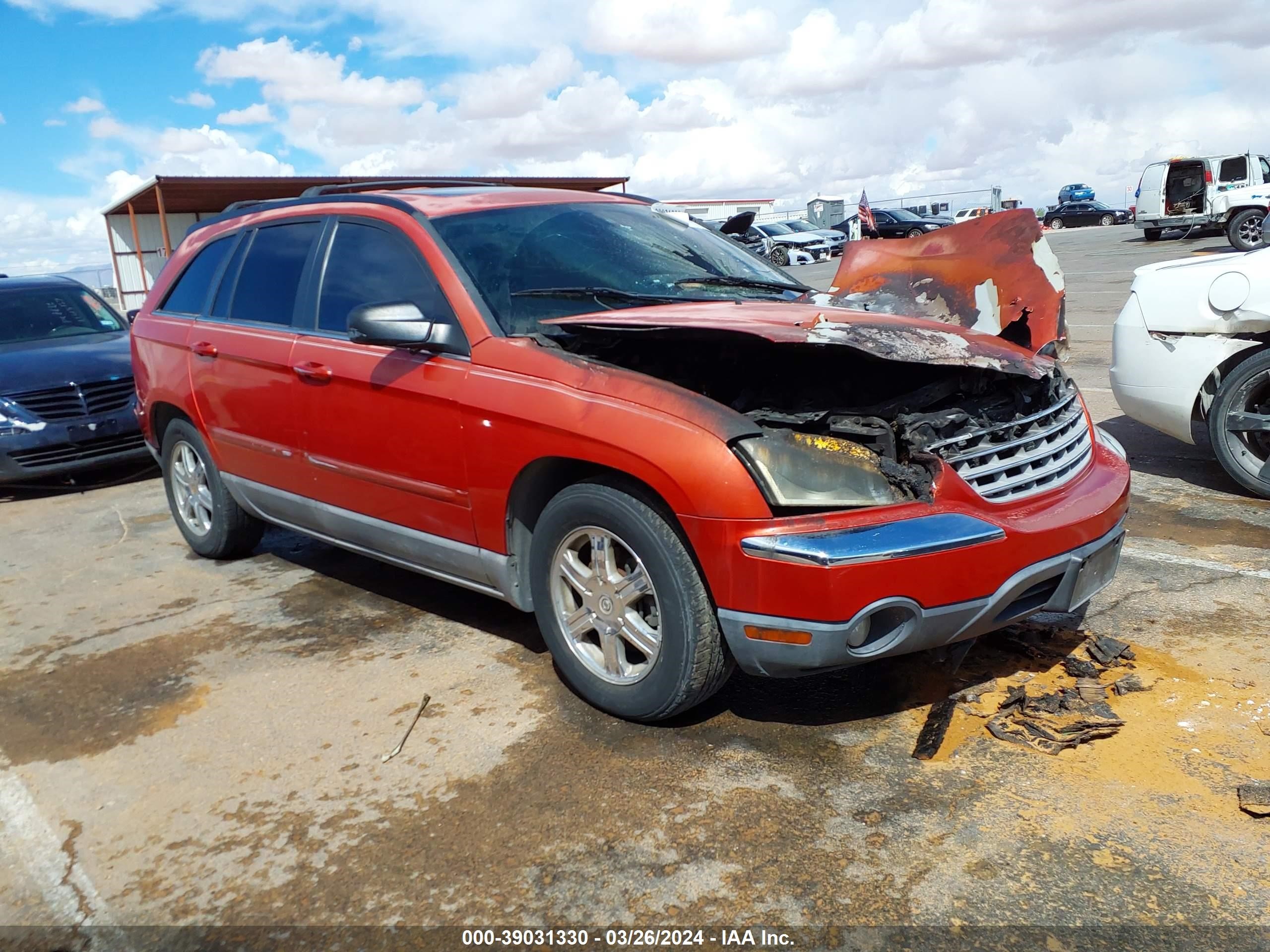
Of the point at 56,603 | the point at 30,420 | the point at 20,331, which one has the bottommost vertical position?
the point at 56,603

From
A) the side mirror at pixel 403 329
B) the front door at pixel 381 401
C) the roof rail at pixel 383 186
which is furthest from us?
the roof rail at pixel 383 186

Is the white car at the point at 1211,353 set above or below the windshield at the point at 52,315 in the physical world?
below

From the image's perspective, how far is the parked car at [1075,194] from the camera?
182 ft

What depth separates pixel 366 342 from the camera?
3.88 meters

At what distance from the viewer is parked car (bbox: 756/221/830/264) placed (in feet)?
110

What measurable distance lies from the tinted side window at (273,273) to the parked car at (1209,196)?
22.8 m

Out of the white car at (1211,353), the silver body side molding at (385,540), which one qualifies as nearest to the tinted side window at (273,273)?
the silver body side molding at (385,540)

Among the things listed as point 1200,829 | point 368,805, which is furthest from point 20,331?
point 1200,829

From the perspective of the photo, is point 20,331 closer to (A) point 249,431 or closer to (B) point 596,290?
(A) point 249,431

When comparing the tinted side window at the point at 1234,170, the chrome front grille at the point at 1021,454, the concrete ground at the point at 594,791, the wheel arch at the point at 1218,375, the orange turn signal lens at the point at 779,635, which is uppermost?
the tinted side window at the point at 1234,170

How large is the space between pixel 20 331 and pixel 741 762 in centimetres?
781

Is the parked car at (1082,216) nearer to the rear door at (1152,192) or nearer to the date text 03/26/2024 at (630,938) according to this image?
the rear door at (1152,192)

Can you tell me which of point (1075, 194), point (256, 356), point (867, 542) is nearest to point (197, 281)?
point (256, 356)

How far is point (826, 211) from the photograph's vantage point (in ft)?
164
